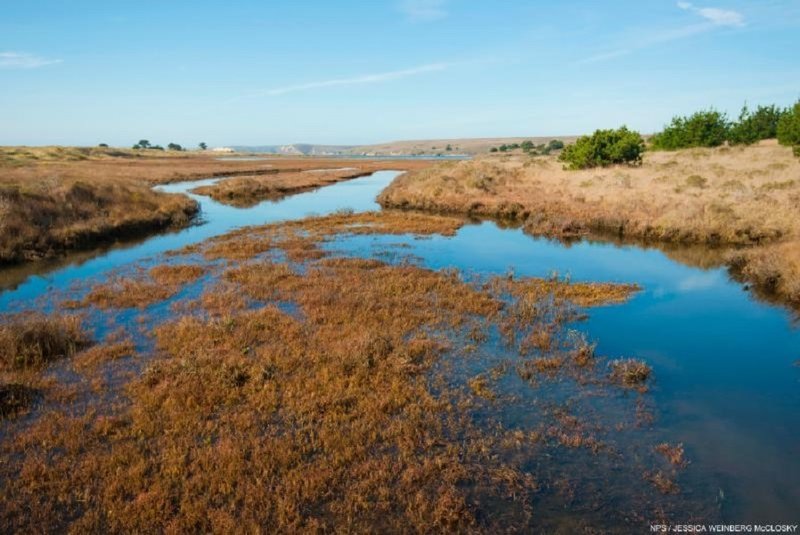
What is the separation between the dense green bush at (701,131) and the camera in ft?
239

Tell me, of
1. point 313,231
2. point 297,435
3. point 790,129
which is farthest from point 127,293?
point 790,129

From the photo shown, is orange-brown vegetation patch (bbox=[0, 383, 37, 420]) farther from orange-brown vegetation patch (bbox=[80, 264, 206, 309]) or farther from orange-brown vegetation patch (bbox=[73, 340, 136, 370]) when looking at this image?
orange-brown vegetation patch (bbox=[80, 264, 206, 309])

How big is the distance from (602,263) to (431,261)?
9051 mm

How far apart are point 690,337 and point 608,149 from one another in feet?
156

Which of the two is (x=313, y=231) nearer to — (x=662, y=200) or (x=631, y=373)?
(x=631, y=373)

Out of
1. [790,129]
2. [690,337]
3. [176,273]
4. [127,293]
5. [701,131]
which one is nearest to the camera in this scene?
[690,337]

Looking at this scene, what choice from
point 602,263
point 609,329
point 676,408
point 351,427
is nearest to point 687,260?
point 602,263

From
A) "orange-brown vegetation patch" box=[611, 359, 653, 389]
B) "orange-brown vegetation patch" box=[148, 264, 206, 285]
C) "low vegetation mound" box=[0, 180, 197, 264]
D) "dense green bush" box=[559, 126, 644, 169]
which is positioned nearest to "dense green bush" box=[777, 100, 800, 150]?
"dense green bush" box=[559, 126, 644, 169]

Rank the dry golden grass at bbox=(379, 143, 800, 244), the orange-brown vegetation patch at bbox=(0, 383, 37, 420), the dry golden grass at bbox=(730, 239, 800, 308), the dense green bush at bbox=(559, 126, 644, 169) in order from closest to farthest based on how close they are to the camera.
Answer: the orange-brown vegetation patch at bbox=(0, 383, 37, 420), the dry golden grass at bbox=(730, 239, 800, 308), the dry golden grass at bbox=(379, 143, 800, 244), the dense green bush at bbox=(559, 126, 644, 169)

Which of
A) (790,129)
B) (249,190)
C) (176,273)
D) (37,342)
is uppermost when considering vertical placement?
(790,129)

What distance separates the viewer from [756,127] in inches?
2970

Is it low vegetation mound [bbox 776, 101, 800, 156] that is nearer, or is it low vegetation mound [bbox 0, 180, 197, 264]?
low vegetation mound [bbox 0, 180, 197, 264]

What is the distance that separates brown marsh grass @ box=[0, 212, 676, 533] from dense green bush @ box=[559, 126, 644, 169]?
153 feet

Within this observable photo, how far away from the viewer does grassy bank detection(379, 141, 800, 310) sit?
1100 inches
